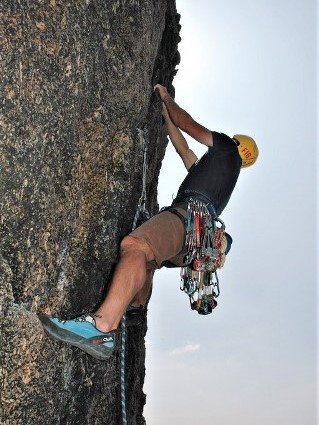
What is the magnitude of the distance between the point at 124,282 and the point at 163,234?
704mm

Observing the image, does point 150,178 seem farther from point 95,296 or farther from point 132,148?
point 95,296

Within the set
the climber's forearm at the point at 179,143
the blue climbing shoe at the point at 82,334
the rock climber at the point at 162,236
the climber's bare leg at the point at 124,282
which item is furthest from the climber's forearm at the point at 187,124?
the blue climbing shoe at the point at 82,334

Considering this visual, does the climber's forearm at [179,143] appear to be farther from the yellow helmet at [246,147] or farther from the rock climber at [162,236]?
the yellow helmet at [246,147]

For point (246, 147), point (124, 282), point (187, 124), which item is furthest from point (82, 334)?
point (246, 147)

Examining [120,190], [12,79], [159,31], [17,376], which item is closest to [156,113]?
[159,31]

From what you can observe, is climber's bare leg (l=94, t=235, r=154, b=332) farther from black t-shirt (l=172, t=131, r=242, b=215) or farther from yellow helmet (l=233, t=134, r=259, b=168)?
yellow helmet (l=233, t=134, r=259, b=168)

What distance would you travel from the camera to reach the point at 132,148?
566cm

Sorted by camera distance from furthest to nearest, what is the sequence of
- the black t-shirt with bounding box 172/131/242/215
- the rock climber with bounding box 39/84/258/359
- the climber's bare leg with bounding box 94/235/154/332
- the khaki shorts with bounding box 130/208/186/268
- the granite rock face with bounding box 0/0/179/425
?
the black t-shirt with bounding box 172/131/242/215 → the khaki shorts with bounding box 130/208/186/268 → the climber's bare leg with bounding box 94/235/154/332 → the rock climber with bounding box 39/84/258/359 → the granite rock face with bounding box 0/0/179/425

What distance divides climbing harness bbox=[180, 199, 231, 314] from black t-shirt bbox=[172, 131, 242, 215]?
0.40ft

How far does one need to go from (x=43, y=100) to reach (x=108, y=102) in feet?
3.33

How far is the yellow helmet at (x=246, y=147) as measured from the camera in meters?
6.00

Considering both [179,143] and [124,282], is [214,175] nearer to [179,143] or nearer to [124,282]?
[179,143]

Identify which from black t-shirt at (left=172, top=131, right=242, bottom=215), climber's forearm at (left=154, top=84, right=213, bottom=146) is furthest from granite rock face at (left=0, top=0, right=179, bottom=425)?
black t-shirt at (left=172, top=131, right=242, bottom=215)

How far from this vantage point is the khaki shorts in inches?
194
